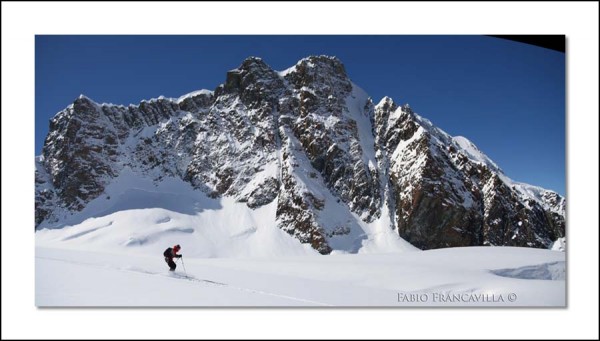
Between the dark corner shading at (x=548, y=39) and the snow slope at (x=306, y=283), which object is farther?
the dark corner shading at (x=548, y=39)

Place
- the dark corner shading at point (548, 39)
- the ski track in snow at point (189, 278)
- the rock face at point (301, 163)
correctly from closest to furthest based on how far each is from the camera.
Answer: the ski track in snow at point (189, 278), the dark corner shading at point (548, 39), the rock face at point (301, 163)

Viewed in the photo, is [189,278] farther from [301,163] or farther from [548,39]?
[301,163]

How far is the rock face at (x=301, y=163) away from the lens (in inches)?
1992

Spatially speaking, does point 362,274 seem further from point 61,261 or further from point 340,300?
point 61,261

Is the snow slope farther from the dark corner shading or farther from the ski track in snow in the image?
the dark corner shading

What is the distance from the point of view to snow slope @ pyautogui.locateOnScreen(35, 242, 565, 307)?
7.01 m

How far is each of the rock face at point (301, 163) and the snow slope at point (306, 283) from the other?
40766mm

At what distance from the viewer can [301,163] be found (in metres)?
59.0

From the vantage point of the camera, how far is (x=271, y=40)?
29.3ft

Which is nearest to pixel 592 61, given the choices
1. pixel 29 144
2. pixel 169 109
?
pixel 29 144

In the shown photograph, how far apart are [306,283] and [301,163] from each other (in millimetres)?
51549

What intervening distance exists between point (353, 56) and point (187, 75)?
13.6 feet

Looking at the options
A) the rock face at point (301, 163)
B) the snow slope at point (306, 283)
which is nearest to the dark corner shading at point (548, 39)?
the snow slope at point (306, 283)

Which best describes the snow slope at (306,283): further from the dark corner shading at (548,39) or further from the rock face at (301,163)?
the rock face at (301,163)
